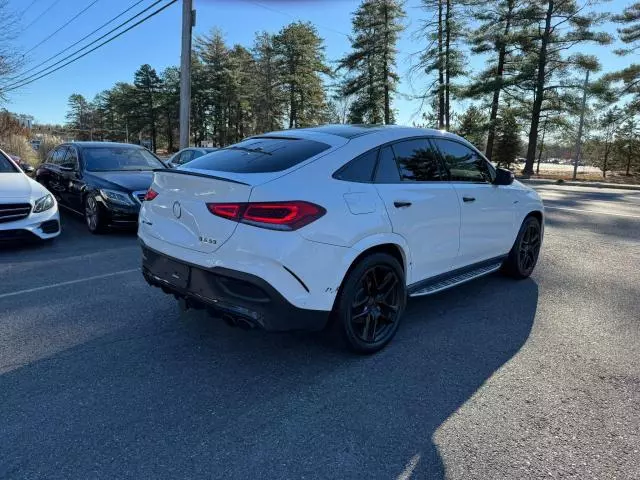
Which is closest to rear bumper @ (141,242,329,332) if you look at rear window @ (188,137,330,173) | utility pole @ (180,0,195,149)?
rear window @ (188,137,330,173)

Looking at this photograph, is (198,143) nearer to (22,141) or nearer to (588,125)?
(22,141)

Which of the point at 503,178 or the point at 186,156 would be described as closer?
the point at 503,178

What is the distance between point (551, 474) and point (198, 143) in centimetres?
6672

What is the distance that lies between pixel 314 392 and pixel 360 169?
61.3 inches

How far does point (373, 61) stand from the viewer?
121ft

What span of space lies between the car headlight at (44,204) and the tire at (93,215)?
0.75 meters

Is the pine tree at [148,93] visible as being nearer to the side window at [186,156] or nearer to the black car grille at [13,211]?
the side window at [186,156]

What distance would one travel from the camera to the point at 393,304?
3486mm

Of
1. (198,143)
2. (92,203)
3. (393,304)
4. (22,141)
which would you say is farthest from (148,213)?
(198,143)

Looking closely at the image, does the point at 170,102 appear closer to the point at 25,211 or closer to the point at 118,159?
the point at 118,159

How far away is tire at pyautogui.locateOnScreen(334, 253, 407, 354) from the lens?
10.1 ft

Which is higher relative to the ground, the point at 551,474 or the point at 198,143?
the point at 198,143

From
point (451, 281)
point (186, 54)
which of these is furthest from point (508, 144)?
point (451, 281)

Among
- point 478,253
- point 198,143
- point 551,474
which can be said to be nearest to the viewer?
point 551,474
